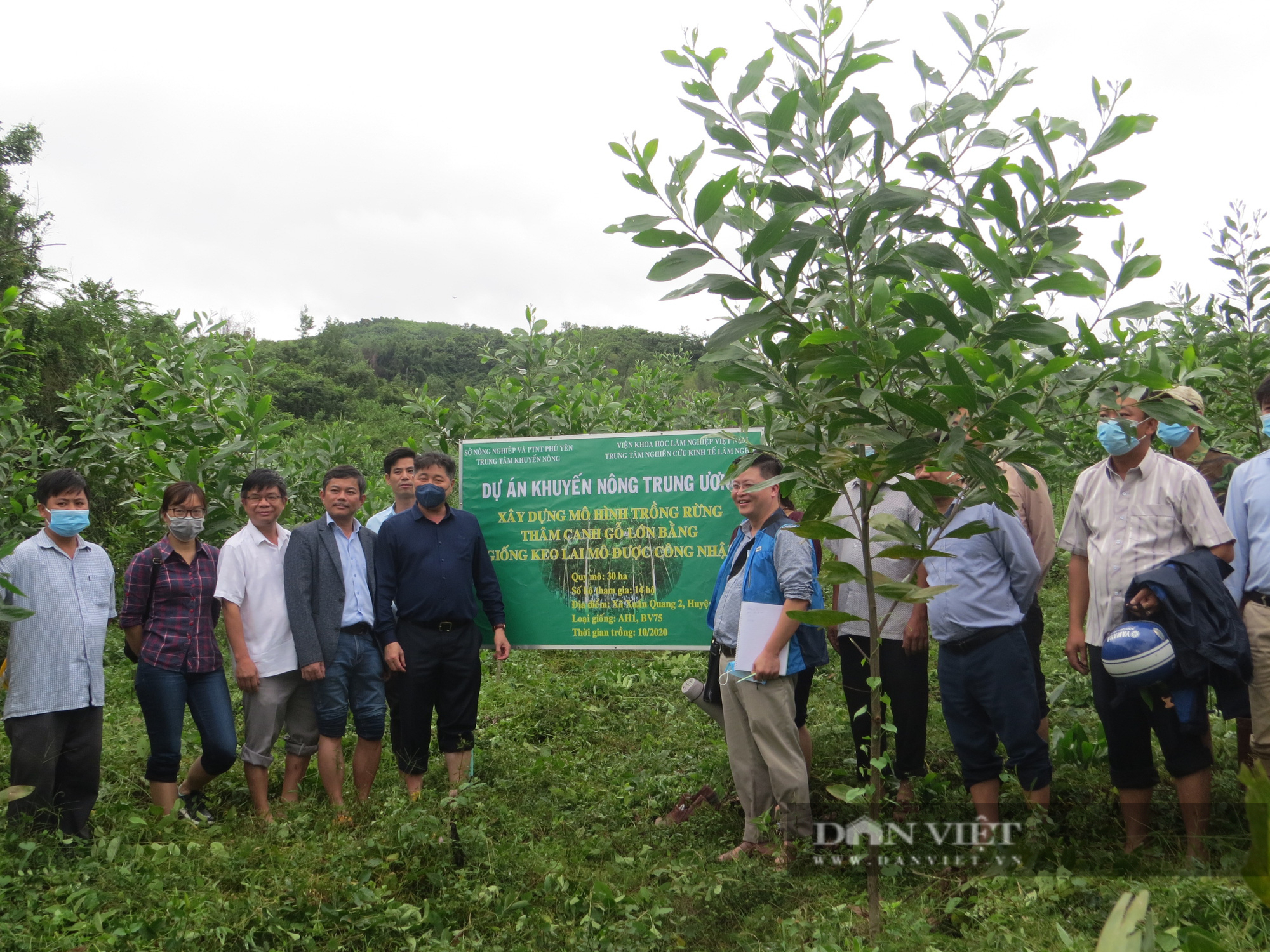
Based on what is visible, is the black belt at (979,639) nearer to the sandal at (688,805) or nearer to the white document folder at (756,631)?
the white document folder at (756,631)

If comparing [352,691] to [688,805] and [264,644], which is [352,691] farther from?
[688,805]

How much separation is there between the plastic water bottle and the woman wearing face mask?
7.86ft

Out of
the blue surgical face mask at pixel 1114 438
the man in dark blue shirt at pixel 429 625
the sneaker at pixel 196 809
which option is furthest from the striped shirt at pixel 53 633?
the blue surgical face mask at pixel 1114 438

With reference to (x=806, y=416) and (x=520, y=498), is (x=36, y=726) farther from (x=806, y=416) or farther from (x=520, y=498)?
(x=806, y=416)

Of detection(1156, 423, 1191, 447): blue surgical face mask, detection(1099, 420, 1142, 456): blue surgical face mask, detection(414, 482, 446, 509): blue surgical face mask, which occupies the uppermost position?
detection(1156, 423, 1191, 447): blue surgical face mask

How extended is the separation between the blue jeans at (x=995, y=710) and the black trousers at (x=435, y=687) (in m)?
2.52

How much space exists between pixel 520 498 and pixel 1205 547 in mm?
3541

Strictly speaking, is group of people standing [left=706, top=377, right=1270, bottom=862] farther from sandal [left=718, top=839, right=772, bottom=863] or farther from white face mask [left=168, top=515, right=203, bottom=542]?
white face mask [left=168, top=515, right=203, bottom=542]

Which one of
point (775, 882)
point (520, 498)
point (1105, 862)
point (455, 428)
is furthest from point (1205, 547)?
point (455, 428)

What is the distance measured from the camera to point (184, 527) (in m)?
4.80

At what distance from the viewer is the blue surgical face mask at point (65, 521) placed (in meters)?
4.35

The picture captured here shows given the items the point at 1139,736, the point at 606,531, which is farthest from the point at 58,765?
the point at 1139,736

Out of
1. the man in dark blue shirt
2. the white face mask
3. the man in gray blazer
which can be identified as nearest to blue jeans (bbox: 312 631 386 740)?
the man in gray blazer

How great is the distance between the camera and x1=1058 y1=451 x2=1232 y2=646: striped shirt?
12.1 ft
